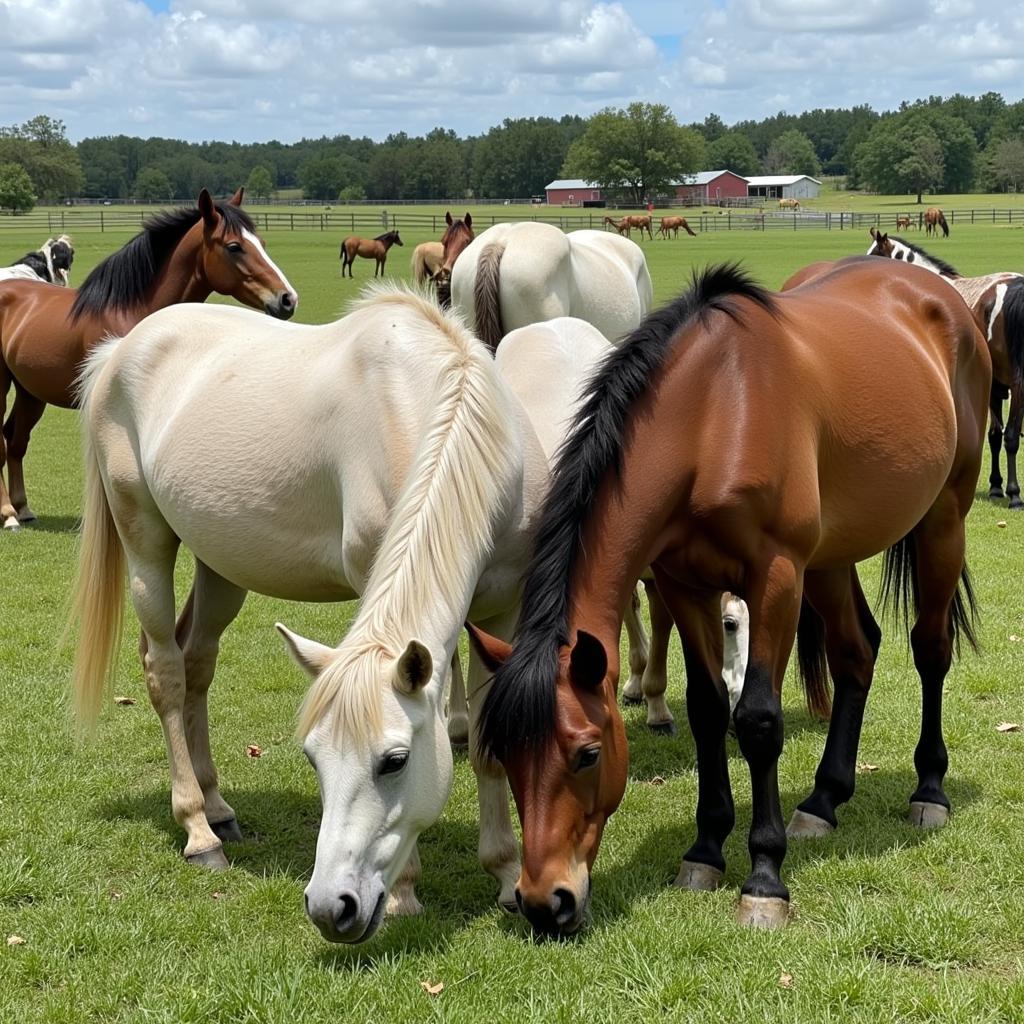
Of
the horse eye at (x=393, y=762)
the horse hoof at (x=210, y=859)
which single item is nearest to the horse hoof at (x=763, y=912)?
the horse eye at (x=393, y=762)

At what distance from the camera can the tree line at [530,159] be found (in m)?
109

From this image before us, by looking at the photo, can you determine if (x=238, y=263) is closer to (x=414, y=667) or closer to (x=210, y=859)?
(x=210, y=859)

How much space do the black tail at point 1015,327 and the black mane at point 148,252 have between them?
7.08 meters

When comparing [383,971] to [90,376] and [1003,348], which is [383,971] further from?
[1003,348]

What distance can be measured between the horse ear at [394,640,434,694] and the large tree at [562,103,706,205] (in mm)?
109570

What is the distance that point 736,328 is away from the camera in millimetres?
4129

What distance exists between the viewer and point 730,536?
3.90 metres

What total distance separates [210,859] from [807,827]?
2.39 metres

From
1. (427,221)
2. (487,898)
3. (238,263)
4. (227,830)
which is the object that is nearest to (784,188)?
(427,221)

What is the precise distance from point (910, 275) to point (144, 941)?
4.29 meters

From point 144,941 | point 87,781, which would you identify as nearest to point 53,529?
point 87,781

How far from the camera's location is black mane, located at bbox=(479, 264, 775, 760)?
345 cm

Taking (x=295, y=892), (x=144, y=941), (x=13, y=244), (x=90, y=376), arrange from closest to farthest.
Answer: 1. (x=144, y=941)
2. (x=295, y=892)
3. (x=90, y=376)
4. (x=13, y=244)

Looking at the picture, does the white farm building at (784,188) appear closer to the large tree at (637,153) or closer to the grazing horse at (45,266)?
the large tree at (637,153)
